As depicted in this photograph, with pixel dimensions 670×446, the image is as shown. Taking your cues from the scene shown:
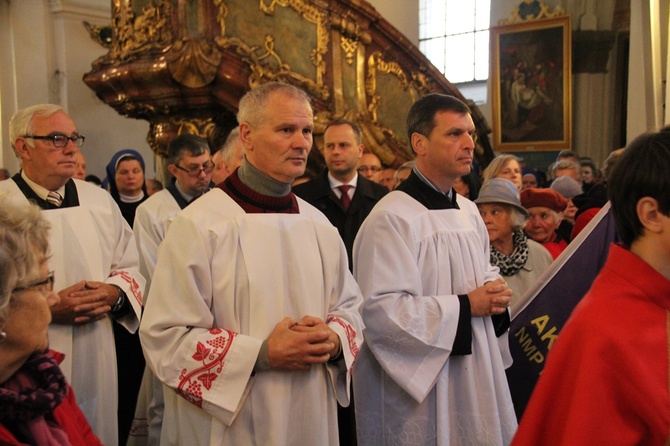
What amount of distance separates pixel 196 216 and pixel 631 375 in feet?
5.58

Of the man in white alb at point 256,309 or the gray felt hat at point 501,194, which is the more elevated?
the gray felt hat at point 501,194

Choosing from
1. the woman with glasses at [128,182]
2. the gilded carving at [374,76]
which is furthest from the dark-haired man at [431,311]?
the gilded carving at [374,76]

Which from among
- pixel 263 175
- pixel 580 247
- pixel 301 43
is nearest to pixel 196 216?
pixel 263 175

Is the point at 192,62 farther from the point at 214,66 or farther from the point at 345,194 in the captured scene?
the point at 345,194

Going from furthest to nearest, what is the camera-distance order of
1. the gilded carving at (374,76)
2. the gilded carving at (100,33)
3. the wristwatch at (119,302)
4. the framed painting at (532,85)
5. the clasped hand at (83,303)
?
the framed painting at (532,85)
the gilded carving at (100,33)
the gilded carving at (374,76)
the wristwatch at (119,302)
the clasped hand at (83,303)

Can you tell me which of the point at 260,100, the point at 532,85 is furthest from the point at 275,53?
the point at 532,85

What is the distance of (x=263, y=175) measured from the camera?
294cm

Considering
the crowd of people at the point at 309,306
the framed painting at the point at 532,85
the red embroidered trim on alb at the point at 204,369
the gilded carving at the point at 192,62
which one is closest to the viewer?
the crowd of people at the point at 309,306

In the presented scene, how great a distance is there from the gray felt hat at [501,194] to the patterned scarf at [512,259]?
200 mm

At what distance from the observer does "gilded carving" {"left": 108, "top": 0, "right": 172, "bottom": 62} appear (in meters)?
6.96

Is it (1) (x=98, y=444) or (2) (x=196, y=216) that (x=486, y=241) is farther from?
(1) (x=98, y=444)

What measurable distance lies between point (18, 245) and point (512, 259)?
3.11 metres

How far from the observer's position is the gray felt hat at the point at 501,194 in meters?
4.37

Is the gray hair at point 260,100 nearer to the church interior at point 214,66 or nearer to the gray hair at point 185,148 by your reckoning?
the gray hair at point 185,148
